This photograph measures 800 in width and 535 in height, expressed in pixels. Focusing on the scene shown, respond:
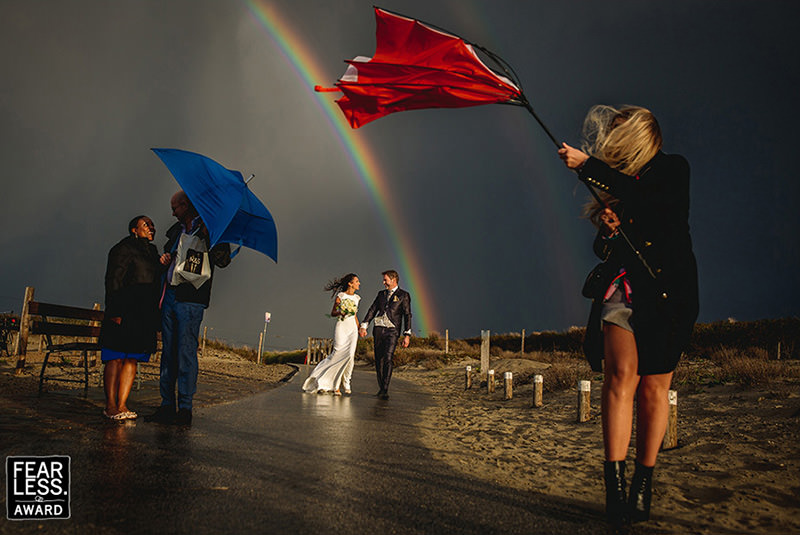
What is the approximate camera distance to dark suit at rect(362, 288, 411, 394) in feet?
36.4

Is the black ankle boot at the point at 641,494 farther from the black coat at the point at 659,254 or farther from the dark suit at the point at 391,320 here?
the dark suit at the point at 391,320

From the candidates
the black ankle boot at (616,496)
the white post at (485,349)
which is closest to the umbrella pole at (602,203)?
the black ankle boot at (616,496)

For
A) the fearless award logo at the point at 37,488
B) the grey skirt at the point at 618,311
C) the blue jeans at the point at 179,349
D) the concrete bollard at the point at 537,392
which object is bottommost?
the concrete bollard at the point at 537,392

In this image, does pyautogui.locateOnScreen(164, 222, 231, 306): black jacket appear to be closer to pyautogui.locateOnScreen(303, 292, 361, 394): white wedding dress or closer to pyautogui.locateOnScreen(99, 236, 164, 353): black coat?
pyautogui.locateOnScreen(99, 236, 164, 353): black coat

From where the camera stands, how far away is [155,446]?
408 centimetres

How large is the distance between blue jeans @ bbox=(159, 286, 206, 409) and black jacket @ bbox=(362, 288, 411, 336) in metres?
5.76

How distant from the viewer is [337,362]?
430 inches

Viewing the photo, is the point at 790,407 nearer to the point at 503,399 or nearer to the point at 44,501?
the point at 503,399

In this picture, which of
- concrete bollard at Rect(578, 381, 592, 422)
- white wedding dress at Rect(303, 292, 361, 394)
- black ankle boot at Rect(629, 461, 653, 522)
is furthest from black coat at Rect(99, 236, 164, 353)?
white wedding dress at Rect(303, 292, 361, 394)

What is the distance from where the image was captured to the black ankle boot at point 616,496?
267 centimetres

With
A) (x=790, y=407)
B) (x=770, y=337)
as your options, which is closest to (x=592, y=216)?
(x=790, y=407)

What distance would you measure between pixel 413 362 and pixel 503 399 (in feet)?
66.1

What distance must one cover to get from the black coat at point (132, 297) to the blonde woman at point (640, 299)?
4498 millimetres

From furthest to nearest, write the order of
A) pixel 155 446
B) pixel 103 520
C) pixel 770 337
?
pixel 770 337 → pixel 155 446 → pixel 103 520
